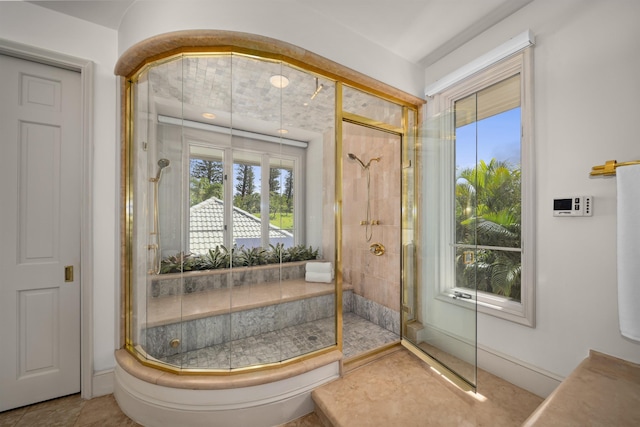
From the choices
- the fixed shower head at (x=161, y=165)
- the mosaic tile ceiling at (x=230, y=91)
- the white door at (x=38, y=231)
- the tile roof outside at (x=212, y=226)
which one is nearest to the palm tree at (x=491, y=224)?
the mosaic tile ceiling at (x=230, y=91)

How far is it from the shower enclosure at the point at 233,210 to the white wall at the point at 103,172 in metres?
0.11

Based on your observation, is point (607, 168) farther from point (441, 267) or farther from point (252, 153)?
point (252, 153)

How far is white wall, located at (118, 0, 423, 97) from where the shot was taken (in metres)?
1.57

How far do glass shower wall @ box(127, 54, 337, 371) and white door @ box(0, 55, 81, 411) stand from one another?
422mm

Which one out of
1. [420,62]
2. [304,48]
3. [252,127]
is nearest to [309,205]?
[252,127]

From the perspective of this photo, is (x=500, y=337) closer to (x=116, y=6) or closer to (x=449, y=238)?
(x=449, y=238)

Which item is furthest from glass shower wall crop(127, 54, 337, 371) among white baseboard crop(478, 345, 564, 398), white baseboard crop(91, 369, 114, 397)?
white baseboard crop(478, 345, 564, 398)

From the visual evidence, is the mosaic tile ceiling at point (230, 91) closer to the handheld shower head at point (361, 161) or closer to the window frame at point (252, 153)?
the window frame at point (252, 153)

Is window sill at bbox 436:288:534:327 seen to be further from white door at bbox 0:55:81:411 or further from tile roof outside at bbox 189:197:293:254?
white door at bbox 0:55:81:411

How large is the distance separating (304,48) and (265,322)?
1.97 m

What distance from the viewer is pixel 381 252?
279 centimetres

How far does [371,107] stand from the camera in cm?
226

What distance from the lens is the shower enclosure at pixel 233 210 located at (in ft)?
5.86

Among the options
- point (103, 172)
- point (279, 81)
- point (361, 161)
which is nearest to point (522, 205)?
point (361, 161)
